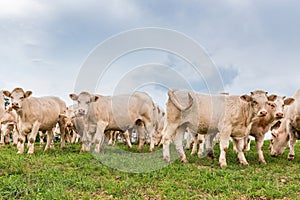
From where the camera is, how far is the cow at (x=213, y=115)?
1069 centimetres

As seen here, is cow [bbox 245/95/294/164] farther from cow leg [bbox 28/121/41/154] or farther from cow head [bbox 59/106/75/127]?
cow leg [bbox 28/121/41/154]

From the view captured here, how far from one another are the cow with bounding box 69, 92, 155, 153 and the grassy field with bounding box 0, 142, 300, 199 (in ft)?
10.2

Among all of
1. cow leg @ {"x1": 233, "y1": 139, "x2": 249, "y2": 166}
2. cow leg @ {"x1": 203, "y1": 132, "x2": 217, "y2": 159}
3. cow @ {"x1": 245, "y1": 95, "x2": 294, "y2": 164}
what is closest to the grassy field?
cow leg @ {"x1": 233, "y1": 139, "x2": 249, "y2": 166}

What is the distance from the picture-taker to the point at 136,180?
8266mm

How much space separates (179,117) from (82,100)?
4.13m

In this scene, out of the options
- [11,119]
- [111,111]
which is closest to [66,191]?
[111,111]

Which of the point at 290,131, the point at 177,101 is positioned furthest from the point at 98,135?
the point at 290,131

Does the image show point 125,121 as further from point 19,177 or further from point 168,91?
point 19,177

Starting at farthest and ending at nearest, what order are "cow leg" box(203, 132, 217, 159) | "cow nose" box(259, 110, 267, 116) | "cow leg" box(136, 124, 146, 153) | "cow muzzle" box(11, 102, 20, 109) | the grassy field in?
1. "cow leg" box(136, 124, 146, 153)
2. "cow leg" box(203, 132, 217, 159)
3. "cow muzzle" box(11, 102, 20, 109)
4. "cow nose" box(259, 110, 267, 116)
5. the grassy field

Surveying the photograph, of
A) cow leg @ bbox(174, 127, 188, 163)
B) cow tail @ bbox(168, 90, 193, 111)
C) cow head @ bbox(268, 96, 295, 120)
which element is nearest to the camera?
cow head @ bbox(268, 96, 295, 120)

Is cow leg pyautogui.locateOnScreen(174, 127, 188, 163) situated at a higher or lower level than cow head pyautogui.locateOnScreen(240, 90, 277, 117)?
lower

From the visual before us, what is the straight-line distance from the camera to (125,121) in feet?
49.7

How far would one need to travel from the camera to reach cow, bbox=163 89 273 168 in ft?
35.1

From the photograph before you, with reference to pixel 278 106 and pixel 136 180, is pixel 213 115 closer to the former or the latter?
pixel 278 106
